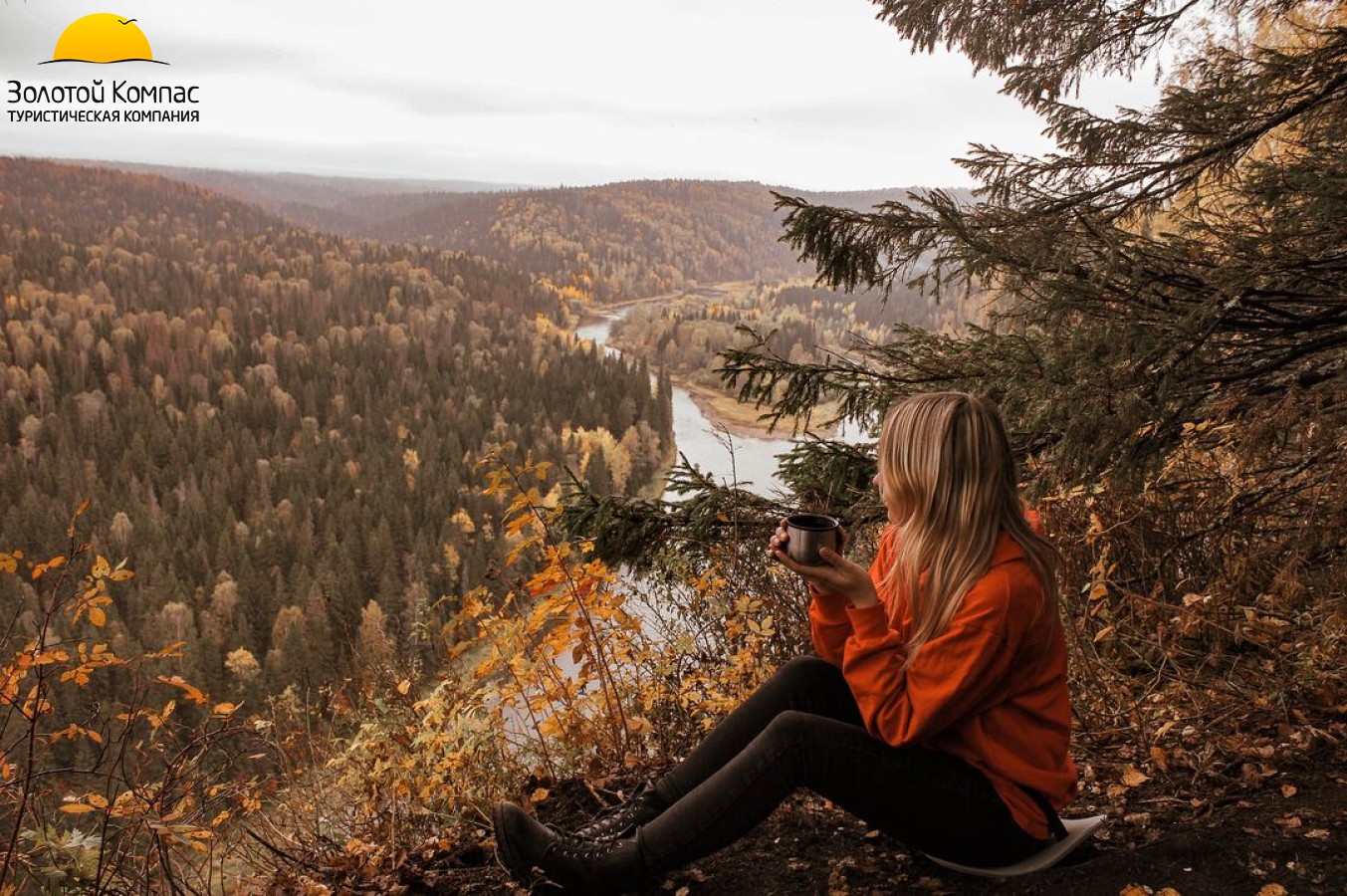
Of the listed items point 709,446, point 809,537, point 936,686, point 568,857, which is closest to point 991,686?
point 936,686

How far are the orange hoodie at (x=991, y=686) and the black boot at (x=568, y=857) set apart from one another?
81 cm

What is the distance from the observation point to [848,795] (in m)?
2.10

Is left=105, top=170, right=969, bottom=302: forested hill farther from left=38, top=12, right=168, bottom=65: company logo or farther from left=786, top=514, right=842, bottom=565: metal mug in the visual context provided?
left=786, top=514, right=842, bottom=565: metal mug

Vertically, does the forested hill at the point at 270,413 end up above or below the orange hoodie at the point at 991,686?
below

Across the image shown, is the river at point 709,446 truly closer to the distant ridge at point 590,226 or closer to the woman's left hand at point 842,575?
the woman's left hand at point 842,575

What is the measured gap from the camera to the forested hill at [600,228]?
13462 cm

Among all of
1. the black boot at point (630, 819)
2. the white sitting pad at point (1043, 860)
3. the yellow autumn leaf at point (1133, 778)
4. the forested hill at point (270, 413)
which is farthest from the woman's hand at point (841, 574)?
the forested hill at point (270, 413)

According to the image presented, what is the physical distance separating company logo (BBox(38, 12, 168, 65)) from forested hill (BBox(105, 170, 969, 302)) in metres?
102

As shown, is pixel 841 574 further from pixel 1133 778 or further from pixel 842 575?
pixel 1133 778

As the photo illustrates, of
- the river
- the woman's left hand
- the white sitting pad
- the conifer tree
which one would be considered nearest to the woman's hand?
the woman's left hand

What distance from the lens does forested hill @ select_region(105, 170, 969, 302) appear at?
442 feet

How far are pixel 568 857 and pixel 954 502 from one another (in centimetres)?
147

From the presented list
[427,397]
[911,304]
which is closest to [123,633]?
[427,397]

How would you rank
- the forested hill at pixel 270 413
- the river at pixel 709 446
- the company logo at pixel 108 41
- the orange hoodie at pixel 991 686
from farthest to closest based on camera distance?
the river at pixel 709 446 → the forested hill at pixel 270 413 → the company logo at pixel 108 41 → the orange hoodie at pixel 991 686
